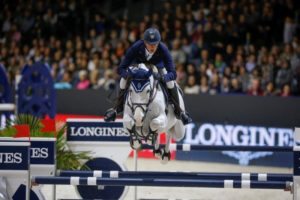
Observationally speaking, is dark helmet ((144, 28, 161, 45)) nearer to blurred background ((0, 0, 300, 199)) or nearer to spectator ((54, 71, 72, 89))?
blurred background ((0, 0, 300, 199))

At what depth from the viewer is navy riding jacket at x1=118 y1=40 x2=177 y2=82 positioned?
766 centimetres

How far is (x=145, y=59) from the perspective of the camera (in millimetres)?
7770

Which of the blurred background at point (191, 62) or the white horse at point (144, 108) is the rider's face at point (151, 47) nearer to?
the white horse at point (144, 108)

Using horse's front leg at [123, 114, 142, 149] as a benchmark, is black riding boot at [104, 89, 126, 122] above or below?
above

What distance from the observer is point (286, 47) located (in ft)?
49.2

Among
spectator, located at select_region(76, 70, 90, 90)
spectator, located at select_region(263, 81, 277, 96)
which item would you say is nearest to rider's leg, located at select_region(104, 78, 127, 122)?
spectator, located at select_region(263, 81, 277, 96)

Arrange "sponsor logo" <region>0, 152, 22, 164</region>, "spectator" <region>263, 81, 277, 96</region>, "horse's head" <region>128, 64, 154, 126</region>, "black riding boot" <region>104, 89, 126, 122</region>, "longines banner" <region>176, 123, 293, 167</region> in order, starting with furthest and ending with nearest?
1. "spectator" <region>263, 81, 277, 96</region>
2. "longines banner" <region>176, 123, 293, 167</region>
3. "black riding boot" <region>104, 89, 126, 122</region>
4. "horse's head" <region>128, 64, 154, 126</region>
5. "sponsor logo" <region>0, 152, 22, 164</region>

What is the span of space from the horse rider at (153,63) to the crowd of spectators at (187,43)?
6519 millimetres

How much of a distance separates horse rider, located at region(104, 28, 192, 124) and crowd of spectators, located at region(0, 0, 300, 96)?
6519 millimetres

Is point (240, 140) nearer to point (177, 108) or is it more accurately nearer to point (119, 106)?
point (177, 108)

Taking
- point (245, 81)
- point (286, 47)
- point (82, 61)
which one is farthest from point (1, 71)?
point (286, 47)

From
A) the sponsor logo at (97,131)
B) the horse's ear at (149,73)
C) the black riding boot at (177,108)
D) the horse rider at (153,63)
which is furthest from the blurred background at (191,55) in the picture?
the horse's ear at (149,73)

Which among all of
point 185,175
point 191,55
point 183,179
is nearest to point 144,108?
point 183,179

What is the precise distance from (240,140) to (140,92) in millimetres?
6666
